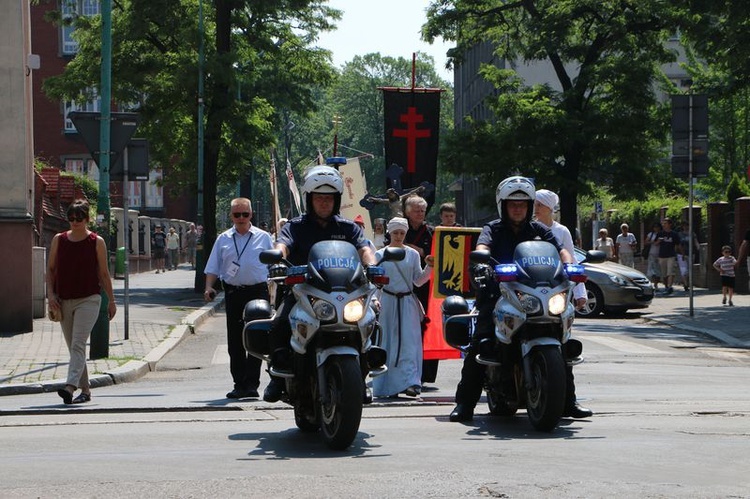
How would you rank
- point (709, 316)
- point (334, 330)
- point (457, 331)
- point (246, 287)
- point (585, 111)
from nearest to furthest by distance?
point (334, 330) → point (457, 331) → point (246, 287) → point (709, 316) → point (585, 111)

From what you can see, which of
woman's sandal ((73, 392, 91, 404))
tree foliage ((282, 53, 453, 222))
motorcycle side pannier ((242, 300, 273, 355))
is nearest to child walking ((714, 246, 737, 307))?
woman's sandal ((73, 392, 91, 404))

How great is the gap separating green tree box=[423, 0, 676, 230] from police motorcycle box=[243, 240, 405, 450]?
100 ft

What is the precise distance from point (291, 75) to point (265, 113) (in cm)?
257

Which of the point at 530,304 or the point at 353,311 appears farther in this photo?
the point at 530,304

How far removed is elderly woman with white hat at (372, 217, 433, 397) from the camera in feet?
40.4

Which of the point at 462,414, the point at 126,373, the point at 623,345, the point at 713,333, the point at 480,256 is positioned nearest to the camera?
the point at 480,256

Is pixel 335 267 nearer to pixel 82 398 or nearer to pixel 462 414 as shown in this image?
pixel 462 414

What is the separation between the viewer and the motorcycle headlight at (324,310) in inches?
339

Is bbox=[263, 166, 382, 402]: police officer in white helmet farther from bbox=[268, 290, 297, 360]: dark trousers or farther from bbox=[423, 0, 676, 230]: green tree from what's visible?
bbox=[423, 0, 676, 230]: green tree

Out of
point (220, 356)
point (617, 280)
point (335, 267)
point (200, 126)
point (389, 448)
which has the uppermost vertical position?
point (200, 126)

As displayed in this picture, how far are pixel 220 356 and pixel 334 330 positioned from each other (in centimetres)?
965

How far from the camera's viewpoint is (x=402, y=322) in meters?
12.5

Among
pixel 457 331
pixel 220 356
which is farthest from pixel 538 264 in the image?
pixel 220 356

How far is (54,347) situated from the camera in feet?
59.4
